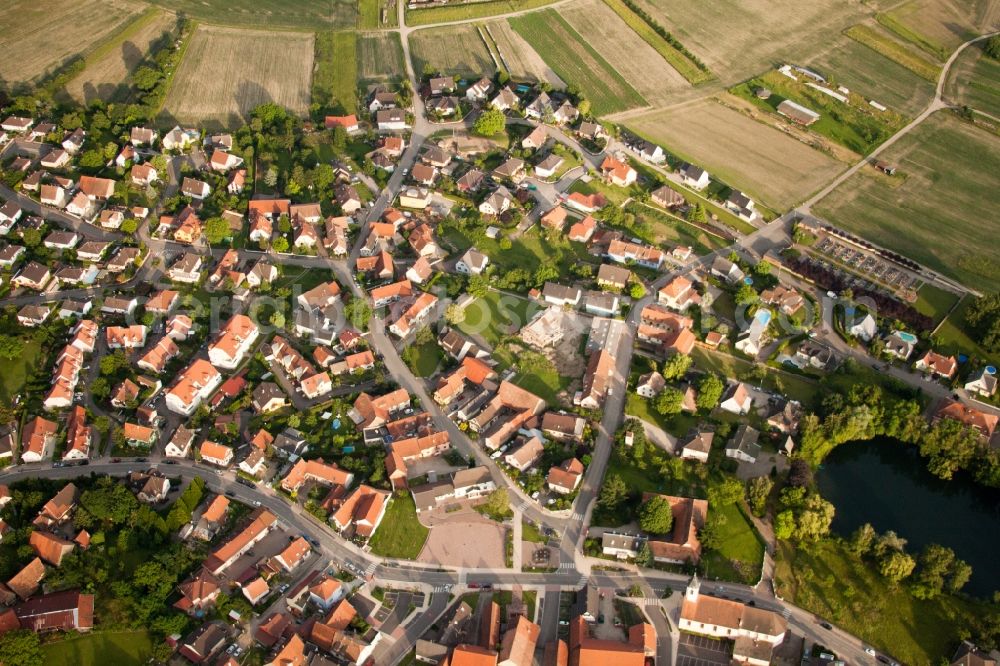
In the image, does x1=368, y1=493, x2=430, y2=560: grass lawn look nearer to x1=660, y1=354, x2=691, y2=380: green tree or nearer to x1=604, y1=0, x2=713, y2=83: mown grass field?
x1=660, y1=354, x2=691, y2=380: green tree

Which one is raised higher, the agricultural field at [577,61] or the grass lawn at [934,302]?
the agricultural field at [577,61]

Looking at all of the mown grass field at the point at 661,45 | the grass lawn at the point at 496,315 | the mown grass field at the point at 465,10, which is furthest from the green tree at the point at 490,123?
the mown grass field at the point at 465,10

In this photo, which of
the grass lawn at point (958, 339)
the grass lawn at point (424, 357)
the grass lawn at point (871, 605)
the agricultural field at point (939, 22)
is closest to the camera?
the grass lawn at point (871, 605)

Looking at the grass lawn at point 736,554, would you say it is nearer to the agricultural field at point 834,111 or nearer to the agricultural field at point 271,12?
the agricultural field at point 834,111

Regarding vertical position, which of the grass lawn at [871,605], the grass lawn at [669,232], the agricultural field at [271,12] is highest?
the agricultural field at [271,12]

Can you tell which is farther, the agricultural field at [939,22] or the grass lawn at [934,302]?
the agricultural field at [939,22]

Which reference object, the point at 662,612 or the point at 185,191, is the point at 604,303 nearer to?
the point at 662,612


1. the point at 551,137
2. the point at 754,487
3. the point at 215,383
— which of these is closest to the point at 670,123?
the point at 551,137

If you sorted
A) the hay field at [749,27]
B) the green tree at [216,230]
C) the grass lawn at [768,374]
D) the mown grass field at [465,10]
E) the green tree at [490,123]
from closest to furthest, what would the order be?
the grass lawn at [768,374]
the green tree at [216,230]
the green tree at [490,123]
the hay field at [749,27]
the mown grass field at [465,10]
